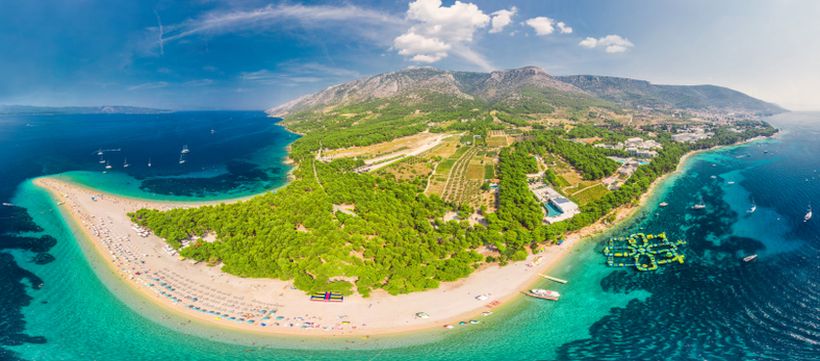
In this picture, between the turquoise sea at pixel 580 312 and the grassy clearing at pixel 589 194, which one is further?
the grassy clearing at pixel 589 194

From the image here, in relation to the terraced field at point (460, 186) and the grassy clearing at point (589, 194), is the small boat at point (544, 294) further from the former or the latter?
the grassy clearing at point (589, 194)

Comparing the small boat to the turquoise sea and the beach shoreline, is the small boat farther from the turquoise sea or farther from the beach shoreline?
the beach shoreline

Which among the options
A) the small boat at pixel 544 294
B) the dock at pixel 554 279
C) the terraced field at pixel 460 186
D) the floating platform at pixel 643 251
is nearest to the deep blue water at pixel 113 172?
the terraced field at pixel 460 186

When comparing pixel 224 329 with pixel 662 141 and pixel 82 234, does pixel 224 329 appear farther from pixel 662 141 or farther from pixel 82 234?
pixel 662 141

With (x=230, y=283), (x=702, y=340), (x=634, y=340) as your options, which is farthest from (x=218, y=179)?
(x=702, y=340)

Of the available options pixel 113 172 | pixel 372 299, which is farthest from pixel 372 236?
pixel 113 172

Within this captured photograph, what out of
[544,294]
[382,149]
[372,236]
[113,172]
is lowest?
[544,294]

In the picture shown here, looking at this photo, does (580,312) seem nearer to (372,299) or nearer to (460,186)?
(372,299)
